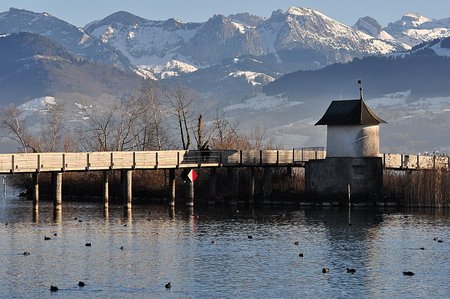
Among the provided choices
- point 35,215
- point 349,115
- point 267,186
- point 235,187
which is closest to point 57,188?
point 35,215

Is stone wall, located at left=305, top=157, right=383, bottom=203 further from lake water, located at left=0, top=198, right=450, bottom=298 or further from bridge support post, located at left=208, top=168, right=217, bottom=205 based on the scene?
lake water, located at left=0, top=198, right=450, bottom=298

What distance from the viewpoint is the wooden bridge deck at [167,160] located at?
3076 inches

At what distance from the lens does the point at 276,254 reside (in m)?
55.9

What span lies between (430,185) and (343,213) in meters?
9.85

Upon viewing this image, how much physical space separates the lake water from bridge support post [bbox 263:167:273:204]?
49.8 feet

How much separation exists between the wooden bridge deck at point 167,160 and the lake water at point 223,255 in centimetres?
355

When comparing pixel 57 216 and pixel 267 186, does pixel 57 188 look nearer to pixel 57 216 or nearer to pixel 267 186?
pixel 57 216

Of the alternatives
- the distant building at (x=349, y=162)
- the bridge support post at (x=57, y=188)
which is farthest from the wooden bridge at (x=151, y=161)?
the distant building at (x=349, y=162)

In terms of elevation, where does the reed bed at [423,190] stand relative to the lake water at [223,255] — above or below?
above

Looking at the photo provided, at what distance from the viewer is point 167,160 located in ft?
288

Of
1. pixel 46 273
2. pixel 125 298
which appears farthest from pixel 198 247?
pixel 125 298

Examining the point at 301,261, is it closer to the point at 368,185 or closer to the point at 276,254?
the point at 276,254

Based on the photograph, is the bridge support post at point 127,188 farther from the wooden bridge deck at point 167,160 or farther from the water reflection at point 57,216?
the water reflection at point 57,216

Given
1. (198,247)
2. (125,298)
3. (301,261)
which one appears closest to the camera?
(125,298)
